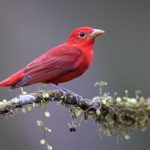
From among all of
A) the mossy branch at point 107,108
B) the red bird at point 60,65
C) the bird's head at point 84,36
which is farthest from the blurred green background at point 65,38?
the mossy branch at point 107,108

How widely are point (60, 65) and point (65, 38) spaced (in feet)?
10.4

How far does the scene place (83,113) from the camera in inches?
212

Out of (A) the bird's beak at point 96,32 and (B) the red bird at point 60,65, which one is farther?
(A) the bird's beak at point 96,32

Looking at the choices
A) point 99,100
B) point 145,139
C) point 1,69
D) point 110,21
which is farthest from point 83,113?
point 110,21

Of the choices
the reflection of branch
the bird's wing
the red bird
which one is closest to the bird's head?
the red bird

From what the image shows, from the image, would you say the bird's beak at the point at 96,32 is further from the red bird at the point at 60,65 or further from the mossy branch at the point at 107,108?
the mossy branch at the point at 107,108

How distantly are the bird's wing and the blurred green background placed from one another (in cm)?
194

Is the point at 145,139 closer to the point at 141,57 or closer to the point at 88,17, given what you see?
the point at 141,57

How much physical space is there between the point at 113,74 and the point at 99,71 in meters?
0.34

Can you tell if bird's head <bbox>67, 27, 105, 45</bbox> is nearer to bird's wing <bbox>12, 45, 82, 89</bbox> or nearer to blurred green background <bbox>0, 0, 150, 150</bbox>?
bird's wing <bbox>12, 45, 82, 89</bbox>

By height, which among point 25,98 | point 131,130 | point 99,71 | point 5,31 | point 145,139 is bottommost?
point 131,130

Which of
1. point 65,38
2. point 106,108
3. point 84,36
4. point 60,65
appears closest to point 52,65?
point 60,65

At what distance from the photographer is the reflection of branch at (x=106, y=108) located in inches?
195

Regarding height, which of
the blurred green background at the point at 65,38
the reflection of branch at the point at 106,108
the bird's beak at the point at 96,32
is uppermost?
the blurred green background at the point at 65,38
